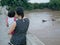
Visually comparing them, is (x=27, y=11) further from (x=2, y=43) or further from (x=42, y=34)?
(x=2, y=43)

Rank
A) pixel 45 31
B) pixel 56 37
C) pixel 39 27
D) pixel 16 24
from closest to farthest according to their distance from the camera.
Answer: pixel 16 24
pixel 56 37
pixel 45 31
pixel 39 27

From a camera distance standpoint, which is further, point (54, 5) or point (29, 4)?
point (29, 4)

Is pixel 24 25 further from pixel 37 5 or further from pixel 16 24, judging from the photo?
pixel 37 5

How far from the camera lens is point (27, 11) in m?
A: 33.8

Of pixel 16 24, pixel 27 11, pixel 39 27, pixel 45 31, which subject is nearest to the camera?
pixel 16 24

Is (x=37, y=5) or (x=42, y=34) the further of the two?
(x=37, y=5)

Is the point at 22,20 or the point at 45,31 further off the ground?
the point at 22,20

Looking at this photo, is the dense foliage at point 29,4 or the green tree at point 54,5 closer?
the dense foliage at point 29,4

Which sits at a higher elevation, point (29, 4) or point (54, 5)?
point (29, 4)

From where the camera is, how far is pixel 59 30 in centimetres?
1922

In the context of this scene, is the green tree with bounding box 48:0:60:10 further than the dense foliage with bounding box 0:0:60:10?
Yes

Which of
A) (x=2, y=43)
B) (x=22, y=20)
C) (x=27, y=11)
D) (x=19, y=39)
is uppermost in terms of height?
(x=22, y=20)

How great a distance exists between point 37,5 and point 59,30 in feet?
54.8

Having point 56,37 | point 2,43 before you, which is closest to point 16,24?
point 2,43
